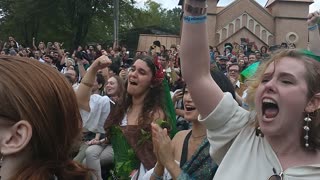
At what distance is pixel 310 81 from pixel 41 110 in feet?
4.50

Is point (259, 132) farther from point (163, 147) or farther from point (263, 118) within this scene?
point (163, 147)

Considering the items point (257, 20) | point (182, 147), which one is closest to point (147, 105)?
point (182, 147)

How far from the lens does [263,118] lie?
86.4 inches

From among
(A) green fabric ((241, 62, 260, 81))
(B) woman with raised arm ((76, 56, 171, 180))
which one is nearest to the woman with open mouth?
(A) green fabric ((241, 62, 260, 81))

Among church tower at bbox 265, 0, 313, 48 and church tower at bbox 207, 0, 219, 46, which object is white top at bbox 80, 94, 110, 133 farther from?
church tower at bbox 265, 0, 313, 48

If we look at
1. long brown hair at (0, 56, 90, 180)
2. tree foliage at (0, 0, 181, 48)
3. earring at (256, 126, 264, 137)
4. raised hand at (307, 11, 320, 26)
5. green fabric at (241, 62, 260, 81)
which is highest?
tree foliage at (0, 0, 181, 48)

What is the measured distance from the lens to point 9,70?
1.41m

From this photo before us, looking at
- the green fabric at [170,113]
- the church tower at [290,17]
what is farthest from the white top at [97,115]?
the church tower at [290,17]

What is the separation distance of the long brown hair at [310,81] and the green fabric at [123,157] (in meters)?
1.93

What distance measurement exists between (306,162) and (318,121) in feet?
0.69

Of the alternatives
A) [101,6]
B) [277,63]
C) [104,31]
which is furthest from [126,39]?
[277,63]

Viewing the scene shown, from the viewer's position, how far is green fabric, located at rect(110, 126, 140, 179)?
13.7 feet

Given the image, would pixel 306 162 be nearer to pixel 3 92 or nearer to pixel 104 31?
pixel 3 92

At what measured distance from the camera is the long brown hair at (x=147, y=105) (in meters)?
4.21
